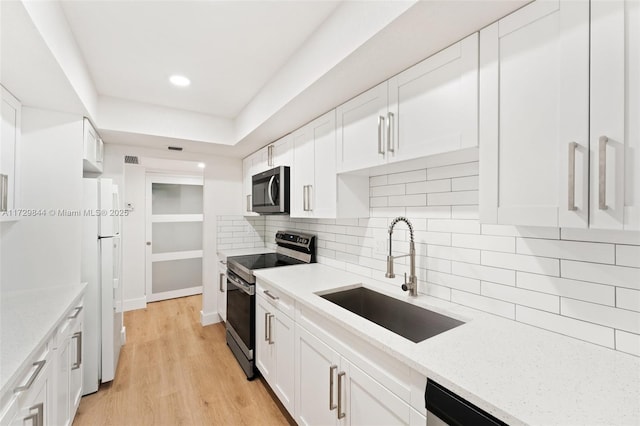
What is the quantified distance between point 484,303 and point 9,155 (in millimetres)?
2895

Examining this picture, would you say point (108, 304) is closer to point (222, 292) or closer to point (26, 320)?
point (26, 320)

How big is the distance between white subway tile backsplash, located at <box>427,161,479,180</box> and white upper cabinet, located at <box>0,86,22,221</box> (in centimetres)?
251

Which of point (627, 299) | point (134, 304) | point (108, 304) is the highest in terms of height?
point (627, 299)

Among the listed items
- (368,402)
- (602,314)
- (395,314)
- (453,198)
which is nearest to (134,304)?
→ (395,314)

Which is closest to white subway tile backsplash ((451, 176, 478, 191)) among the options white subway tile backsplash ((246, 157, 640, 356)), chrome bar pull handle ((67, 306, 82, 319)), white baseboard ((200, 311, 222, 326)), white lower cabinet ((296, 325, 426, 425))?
white subway tile backsplash ((246, 157, 640, 356))

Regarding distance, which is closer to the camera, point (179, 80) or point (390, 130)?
point (390, 130)

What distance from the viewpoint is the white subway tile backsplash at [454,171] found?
1.47 meters

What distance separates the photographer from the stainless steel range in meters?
2.43

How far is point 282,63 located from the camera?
2039mm

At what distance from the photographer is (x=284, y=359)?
6.38 feet

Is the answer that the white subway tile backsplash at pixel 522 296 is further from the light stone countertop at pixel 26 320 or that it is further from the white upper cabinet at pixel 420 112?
the light stone countertop at pixel 26 320

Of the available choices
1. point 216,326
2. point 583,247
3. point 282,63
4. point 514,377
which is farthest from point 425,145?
point 216,326

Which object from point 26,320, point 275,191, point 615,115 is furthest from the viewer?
point 275,191

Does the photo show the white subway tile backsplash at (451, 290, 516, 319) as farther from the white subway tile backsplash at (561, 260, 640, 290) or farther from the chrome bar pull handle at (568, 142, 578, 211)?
the chrome bar pull handle at (568, 142, 578, 211)
